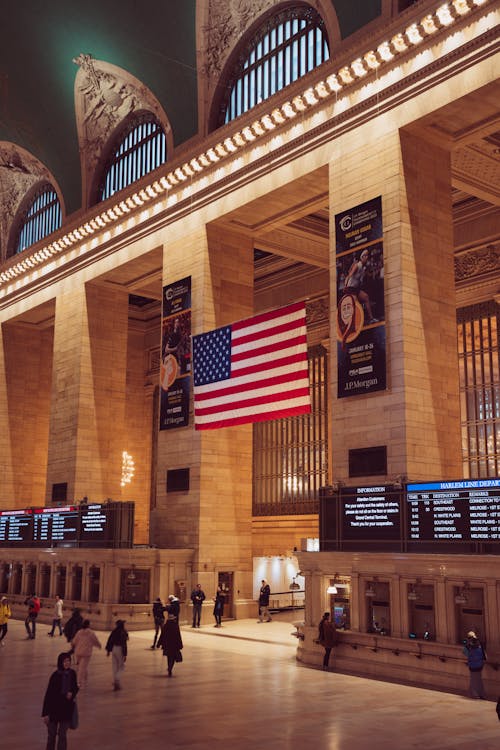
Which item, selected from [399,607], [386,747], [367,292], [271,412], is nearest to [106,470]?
[271,412]

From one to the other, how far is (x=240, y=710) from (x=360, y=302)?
918cm

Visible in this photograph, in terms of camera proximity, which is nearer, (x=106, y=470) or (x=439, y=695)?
(x=439, y=695)

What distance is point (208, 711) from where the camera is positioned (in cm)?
1048

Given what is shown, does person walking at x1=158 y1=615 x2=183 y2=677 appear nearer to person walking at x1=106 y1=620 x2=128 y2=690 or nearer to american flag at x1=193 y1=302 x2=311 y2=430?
person walking at x1=106 y1=620 x2=128 y2=690

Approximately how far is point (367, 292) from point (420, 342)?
1.58 m

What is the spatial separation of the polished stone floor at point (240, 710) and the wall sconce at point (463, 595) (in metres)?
1.55

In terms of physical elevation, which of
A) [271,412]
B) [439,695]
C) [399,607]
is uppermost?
[271,412]

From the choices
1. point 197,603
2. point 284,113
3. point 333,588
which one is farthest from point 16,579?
point 284,113

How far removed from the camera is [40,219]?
32625 mm

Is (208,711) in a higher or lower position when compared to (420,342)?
lower

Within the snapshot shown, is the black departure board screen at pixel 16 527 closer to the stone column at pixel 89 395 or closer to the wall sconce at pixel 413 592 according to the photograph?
the stone column at pixel 89 395

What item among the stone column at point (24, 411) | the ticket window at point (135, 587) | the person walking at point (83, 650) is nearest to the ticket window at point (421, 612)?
the person walking at point (83, 650)

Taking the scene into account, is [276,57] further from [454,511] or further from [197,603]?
[197,603]

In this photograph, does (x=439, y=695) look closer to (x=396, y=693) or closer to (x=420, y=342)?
(x=396, y=693)
